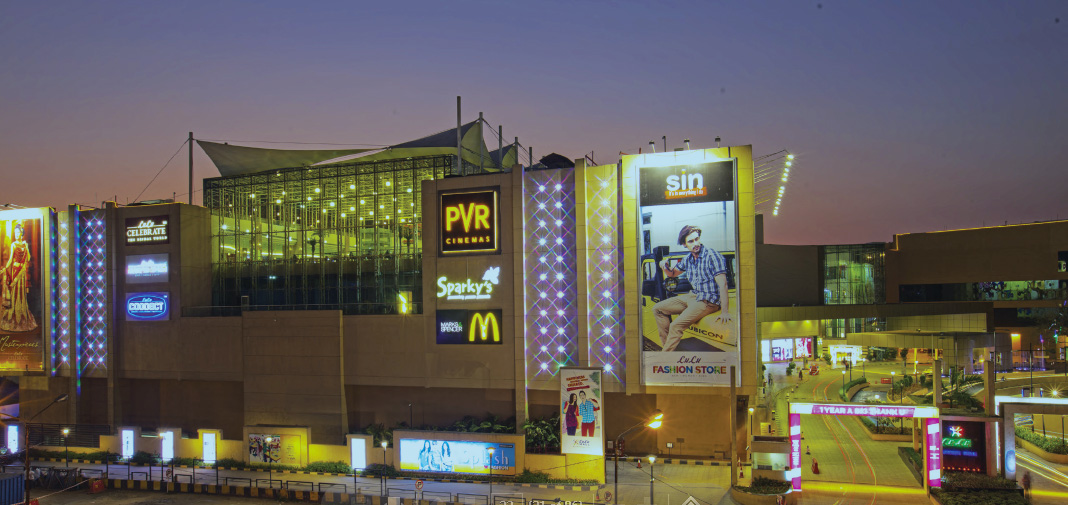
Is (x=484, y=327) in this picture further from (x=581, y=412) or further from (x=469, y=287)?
(x=581, y=412)

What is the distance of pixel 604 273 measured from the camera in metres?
40.9

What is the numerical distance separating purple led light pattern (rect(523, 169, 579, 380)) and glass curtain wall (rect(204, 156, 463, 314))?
30.1 feet

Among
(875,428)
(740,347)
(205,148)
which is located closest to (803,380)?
(875,428)

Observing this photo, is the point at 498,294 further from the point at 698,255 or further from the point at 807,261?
the point at 807,261

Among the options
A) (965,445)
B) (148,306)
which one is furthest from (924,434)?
(148,306)

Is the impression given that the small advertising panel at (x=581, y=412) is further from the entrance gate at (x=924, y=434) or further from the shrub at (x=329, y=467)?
the shrub at (x=329, y=467)

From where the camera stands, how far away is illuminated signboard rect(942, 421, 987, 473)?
34594 millimetres

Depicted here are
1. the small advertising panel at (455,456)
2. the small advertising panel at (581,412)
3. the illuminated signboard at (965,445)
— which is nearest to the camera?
the illuminated signboard at (965,445)

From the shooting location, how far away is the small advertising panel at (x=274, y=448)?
4397 centimetres

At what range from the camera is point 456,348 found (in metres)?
43.6

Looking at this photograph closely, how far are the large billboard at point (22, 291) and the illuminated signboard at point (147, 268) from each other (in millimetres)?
6832

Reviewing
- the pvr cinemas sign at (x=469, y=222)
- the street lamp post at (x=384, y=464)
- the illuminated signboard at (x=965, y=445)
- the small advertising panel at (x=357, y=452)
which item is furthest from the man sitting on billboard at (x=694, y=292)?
the small advertising panel at (x=357, y=452)

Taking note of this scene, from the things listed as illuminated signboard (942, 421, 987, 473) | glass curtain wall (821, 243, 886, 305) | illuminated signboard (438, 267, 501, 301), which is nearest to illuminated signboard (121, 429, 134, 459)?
illuminated signboard (438, 267, 501, 301)

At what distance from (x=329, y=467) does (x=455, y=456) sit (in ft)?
25.4
